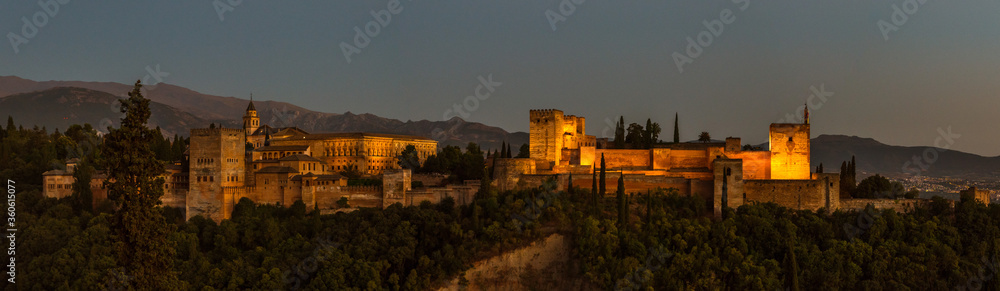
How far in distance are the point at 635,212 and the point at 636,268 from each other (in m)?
4.79

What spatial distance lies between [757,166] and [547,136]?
12.0 meters

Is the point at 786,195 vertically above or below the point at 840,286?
above

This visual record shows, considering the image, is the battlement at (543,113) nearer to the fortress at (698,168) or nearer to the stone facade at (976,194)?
the fortress at (698,168)

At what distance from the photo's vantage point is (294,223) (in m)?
40.7

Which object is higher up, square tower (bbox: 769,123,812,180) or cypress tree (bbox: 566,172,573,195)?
square tower (bbox: 769,123,812,180)

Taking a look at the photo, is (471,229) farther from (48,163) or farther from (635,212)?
(48,163)

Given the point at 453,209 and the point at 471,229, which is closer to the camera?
the point at 471,229

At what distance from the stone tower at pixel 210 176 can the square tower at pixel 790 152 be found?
29.2 metres

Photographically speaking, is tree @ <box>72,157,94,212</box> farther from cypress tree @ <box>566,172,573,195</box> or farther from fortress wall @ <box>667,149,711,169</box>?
fortress wall @ <box>667,149,711,169</box>

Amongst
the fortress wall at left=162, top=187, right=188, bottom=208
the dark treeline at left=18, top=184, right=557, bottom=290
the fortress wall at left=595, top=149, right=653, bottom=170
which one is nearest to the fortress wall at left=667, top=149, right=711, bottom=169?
the fortress wall at left=595, top=149, right=653, bottom=170

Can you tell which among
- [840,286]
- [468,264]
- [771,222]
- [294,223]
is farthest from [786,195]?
[294,223]

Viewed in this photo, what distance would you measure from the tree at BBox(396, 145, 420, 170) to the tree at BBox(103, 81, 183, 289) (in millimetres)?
41082

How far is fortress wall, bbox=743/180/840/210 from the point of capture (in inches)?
1592

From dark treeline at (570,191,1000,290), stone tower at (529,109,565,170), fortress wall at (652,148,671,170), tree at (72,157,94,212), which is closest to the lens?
dark treeline at (570,191,1000,290)
